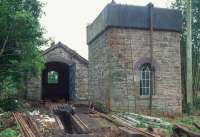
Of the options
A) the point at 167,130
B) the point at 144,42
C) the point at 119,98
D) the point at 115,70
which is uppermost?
the point at 144,42

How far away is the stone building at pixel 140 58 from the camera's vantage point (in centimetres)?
1507

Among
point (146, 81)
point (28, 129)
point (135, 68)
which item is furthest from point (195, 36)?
point (28, 129)

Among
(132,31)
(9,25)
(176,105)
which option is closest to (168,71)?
(176,105)

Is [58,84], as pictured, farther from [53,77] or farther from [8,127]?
[8,127]

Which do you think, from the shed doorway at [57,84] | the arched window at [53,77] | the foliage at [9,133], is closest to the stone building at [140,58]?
the foliage at [9,133]

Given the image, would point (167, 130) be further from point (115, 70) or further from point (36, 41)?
point (36, 41)

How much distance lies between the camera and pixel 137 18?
15508 mm

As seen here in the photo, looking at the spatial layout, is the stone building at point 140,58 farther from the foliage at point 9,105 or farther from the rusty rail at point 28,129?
the foliage at point 9,105

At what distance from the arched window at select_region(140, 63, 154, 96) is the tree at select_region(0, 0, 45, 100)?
564 cm

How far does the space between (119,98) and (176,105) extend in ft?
10.2

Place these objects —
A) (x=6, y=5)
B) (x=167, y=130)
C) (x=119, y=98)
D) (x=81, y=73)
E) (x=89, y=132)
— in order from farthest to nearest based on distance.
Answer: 1. (x=81, y=73)
2. (x=6, y=5)
3. (x=119, y=98)
4. (x=167, y=130)
5. (x=89, y=132)

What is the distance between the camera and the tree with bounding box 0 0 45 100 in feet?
53.0

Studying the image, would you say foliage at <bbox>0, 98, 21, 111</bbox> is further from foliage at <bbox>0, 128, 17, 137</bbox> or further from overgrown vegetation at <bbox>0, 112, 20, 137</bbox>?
foliage at <bbox>0, 128, 17, 137</bbox>

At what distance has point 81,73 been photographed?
25.6m
